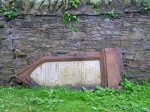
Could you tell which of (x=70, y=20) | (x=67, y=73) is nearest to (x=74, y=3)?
(x=70, y=20)

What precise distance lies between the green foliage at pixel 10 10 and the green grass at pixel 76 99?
1.51 metres

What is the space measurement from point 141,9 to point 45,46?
215 centimetres

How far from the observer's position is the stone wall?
22.4ft

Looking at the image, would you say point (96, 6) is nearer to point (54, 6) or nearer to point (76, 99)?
point (54, 6)

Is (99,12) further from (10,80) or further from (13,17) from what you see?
(10,80)

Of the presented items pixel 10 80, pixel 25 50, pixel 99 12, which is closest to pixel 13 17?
pixel 25 50

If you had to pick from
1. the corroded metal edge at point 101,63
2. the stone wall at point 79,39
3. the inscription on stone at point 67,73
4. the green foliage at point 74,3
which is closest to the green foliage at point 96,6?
the stone wall at point 79,39

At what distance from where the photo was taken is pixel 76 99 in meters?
5.85

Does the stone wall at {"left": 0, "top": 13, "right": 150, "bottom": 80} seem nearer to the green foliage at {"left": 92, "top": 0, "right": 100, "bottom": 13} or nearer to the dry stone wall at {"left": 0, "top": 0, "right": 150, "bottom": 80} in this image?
the dry stone wall at {"left": 0, "top": 0, "right": 150, "bottom": 80}

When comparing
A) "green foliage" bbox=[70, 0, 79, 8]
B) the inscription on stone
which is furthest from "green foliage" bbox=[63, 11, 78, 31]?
the inscription on stone

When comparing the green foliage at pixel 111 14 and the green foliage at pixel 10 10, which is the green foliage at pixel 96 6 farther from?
the green foliage at pixel 10 10

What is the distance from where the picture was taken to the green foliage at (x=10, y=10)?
679 cm

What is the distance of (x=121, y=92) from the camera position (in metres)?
6.29

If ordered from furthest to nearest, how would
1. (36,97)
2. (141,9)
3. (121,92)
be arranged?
1. (141,9)
2. (121,92)
3. (36,97)
